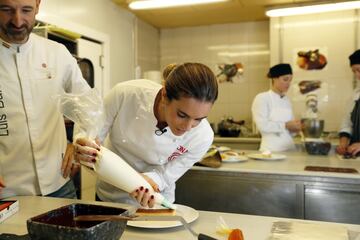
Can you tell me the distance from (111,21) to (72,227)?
327 cm

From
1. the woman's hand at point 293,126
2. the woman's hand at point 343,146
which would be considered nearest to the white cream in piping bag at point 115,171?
the woman's hand at point 343,146

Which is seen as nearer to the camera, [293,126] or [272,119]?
[293,126]

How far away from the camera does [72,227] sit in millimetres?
772

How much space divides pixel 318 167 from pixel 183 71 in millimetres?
1533

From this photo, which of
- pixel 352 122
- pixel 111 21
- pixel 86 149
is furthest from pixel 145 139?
pixel 111 21

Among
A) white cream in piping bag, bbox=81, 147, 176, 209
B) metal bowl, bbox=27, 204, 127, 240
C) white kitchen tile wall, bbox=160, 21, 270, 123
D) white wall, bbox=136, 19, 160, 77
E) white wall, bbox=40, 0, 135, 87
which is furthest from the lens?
white kitchen tile wall, bbox=160, 21, 270, 123

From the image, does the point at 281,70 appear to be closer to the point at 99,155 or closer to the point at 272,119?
the point at 272,119

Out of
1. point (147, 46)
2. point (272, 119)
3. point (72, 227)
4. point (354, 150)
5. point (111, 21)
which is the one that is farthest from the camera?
point (147, 46)

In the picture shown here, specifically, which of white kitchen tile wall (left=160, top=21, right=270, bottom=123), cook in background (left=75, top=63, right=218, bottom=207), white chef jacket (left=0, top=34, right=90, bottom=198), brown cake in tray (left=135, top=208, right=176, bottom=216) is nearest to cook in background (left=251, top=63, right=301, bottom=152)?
white kitchen tile wall (left=160, top=21, right=270, bottom=123)

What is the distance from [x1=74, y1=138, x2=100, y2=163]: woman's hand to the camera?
0.92 metres

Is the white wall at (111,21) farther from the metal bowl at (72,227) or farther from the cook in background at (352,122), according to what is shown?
the cook in background at (352,122)

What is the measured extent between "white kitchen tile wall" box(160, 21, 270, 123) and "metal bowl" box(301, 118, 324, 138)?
1.74 meters

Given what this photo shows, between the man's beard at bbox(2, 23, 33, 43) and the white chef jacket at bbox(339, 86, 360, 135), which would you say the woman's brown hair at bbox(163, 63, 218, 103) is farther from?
the white chef jacket at bbox(339, 86, 360, 135)

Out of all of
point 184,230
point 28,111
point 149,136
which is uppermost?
point 28,111
